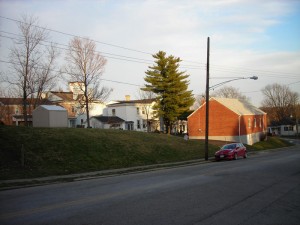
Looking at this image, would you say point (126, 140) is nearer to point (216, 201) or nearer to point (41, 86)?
point (41, 86)

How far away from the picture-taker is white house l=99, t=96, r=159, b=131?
71.6 metres

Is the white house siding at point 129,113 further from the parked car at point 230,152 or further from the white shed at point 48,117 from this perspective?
the parked car at point 230,152

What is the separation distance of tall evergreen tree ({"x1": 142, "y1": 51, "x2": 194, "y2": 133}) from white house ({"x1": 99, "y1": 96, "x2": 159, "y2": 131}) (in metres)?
11.0

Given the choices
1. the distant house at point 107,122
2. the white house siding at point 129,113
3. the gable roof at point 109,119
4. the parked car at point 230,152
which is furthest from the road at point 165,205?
the white house siding at point 129,113

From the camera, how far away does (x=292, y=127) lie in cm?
11062

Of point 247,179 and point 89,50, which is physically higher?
point 89,50

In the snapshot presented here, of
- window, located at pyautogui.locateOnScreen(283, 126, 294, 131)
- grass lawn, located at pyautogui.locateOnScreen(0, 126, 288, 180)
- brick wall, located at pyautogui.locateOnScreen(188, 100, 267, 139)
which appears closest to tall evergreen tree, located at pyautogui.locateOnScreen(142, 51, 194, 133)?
brick wall, located at pyautogui.locateOnScreen(188, 100, 267, 139)

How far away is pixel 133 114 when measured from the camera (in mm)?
72438

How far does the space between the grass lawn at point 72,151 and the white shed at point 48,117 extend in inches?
136

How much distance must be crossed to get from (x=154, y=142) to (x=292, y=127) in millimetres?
87536

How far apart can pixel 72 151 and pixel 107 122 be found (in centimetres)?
4301

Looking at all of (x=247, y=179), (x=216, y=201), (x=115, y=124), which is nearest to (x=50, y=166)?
(x=247, y=179)

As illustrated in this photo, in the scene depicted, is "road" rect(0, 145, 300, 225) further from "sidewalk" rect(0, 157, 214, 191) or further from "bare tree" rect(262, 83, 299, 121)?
"bare tree" rect(262, 83, 299, 121)

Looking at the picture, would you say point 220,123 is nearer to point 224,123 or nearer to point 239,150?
point 224,123
